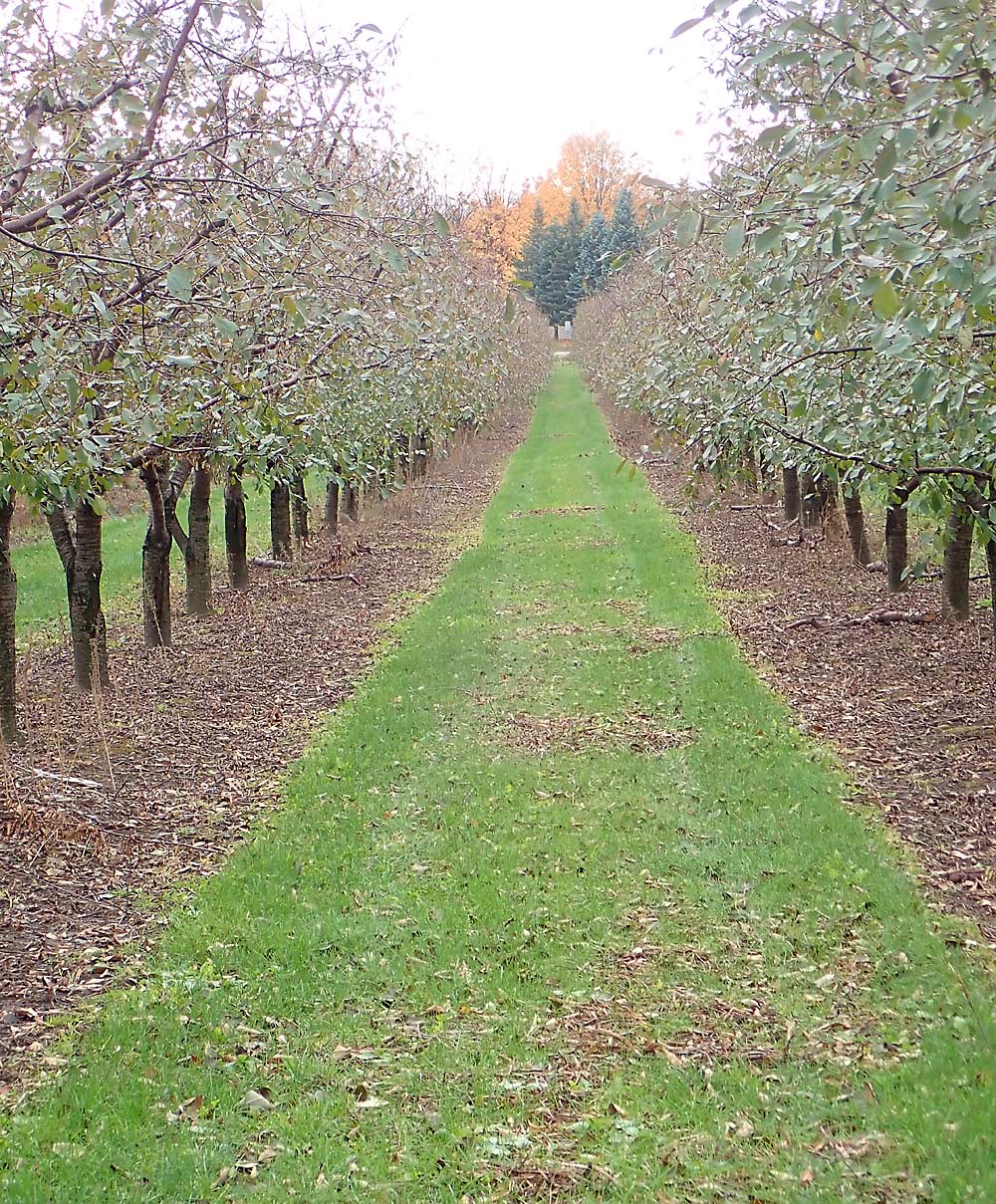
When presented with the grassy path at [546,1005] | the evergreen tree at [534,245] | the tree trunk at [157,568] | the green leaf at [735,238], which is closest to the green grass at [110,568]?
the tree trunk at [157,568]

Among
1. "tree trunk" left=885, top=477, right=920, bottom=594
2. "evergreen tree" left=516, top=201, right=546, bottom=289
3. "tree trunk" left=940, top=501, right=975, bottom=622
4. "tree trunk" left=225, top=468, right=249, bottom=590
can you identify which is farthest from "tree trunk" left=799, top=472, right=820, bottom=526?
"evergreen tree" left=516, top=201, right=546, bottom=289

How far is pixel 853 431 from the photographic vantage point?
8.02m

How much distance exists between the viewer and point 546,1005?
5266 mm

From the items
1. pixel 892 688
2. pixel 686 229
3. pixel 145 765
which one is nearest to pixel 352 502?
pixel 145 765

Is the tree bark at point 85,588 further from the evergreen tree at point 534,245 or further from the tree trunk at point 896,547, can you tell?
the evergreen tree at point 534,245

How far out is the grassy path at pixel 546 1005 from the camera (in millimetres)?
4125

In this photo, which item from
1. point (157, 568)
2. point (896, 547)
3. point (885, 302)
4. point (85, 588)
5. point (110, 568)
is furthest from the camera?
point (110, 568)

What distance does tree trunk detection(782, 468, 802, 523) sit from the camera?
1872 cm

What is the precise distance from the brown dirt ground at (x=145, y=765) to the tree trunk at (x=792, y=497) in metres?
6.10

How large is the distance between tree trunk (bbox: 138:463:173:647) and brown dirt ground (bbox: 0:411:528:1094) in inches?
11.4

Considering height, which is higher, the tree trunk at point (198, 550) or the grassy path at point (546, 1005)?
the tree trunk at point (198, 550)

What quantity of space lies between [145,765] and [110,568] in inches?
471

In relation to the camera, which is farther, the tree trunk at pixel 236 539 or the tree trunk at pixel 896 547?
the tree trunk at pixel 236 539

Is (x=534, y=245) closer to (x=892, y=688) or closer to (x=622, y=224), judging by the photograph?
(x=622, y=224)
